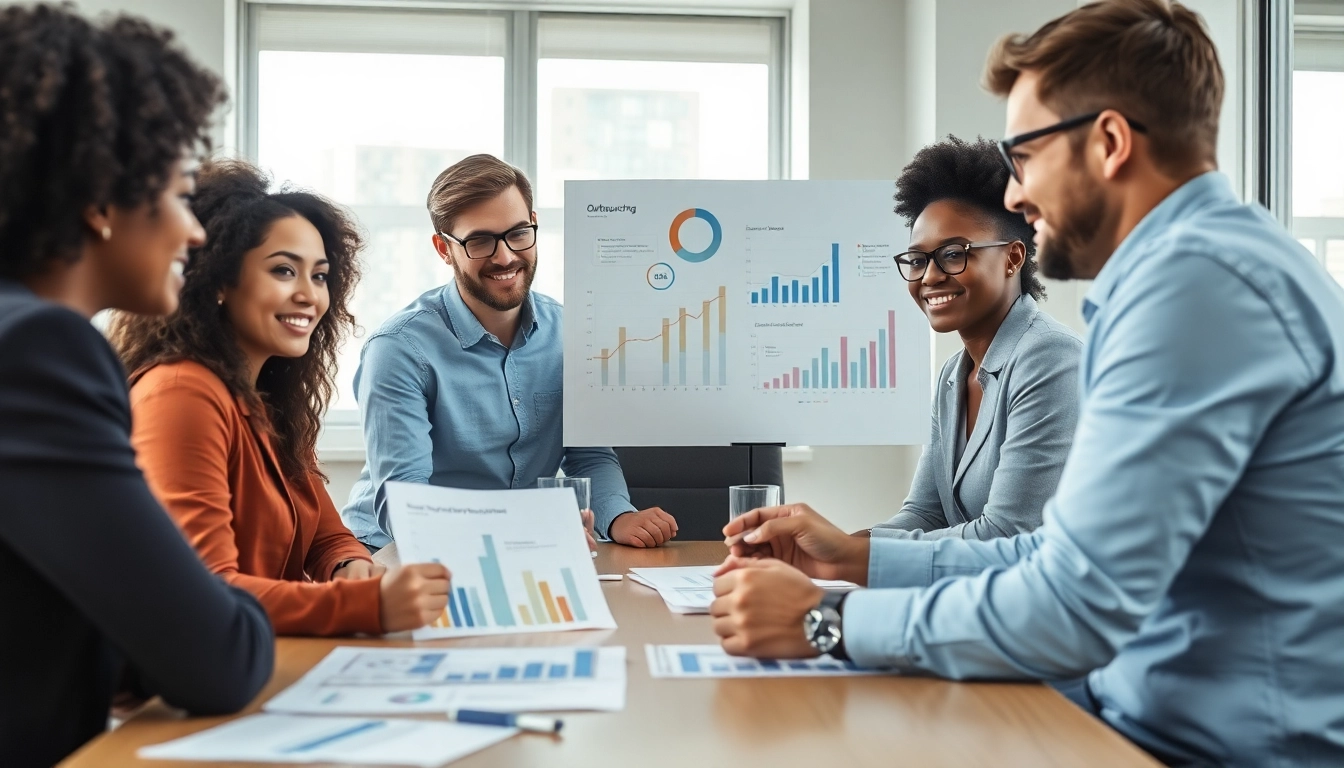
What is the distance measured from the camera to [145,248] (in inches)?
39.8

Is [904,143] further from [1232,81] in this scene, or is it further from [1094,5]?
[1094,5]

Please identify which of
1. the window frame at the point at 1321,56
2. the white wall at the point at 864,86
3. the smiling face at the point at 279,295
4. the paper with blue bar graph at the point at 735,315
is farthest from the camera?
the white wall at the point at 864,86

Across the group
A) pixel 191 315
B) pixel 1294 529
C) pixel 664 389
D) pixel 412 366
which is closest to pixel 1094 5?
pixel 1294 529

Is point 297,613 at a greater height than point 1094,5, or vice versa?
point 1094,5

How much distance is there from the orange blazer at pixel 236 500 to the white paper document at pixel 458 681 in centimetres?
9

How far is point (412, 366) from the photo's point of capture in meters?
2.51

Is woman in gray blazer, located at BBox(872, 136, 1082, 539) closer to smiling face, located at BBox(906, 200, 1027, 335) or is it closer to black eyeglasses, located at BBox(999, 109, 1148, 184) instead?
smiling face, located at BBox(906, 200, 1027, 335)

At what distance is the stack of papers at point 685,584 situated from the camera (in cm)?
148

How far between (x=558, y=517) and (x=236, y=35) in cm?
355

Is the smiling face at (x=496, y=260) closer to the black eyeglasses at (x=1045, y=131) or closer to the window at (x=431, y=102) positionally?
the black eyeglasses at (x=1045, y=131)

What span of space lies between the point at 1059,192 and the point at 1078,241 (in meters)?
0.06

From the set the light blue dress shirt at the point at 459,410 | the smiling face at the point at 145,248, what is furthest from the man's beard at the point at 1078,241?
the light blue dress shirt at the point at 459,410

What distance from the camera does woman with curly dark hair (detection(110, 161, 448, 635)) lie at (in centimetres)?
128

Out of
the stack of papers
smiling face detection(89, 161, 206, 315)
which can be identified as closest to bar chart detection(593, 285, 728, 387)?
the stack of papers
